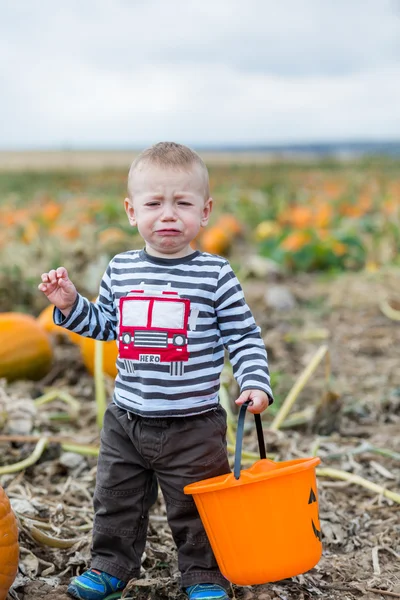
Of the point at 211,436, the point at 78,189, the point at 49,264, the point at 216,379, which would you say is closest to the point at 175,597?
the point at 211,436

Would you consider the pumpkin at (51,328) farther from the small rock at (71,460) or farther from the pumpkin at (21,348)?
the small rock at (71,460)

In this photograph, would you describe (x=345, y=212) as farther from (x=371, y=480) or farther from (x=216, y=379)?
(x=216, y=379)

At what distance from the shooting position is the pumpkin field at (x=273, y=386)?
7.22ft

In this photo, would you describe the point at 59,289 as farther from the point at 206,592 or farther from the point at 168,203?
the point at 206,592

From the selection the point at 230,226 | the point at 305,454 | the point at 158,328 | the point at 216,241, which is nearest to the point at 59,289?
the point at 158,328

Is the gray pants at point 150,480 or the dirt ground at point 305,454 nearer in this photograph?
the gray pants at point 150,480

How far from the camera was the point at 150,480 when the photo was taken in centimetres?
216

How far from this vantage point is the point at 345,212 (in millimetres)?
7836

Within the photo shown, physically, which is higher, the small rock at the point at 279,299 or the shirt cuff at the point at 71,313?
the shirt cuff at the point at 71,313

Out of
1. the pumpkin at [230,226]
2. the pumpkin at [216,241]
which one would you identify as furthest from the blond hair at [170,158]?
the pumpkin at [230,226]

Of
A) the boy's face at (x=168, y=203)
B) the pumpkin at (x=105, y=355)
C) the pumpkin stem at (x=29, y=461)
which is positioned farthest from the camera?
the pumpkin at (x=105, y=355)

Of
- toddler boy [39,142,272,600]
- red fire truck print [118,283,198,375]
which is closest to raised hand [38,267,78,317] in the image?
toddler boy [39,142,272,600]

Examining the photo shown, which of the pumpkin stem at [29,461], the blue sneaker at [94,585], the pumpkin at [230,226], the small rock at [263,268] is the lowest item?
the blue sneaker at [94,585]

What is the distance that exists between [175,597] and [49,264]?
3324 millimetres
